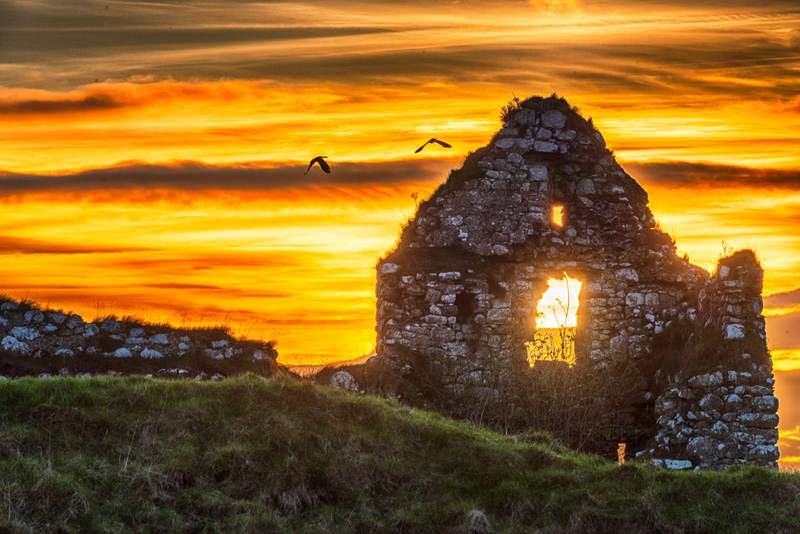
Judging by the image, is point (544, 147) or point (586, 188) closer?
point (586, 188)

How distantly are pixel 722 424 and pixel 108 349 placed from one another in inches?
408

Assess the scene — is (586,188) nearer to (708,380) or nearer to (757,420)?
(708,380)

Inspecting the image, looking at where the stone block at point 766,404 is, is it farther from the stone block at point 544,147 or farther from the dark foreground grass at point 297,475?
the stone block at point 544,147

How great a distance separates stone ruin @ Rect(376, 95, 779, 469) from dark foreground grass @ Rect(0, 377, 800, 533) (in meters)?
4.39

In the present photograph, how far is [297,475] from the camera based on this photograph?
445 inches

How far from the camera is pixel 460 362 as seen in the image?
17219 millimetres

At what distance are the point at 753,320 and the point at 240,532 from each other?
385 inches

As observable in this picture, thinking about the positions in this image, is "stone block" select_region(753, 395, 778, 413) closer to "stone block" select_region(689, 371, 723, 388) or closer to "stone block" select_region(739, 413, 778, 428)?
"stone block" select_region(739, 413, 778, 428)

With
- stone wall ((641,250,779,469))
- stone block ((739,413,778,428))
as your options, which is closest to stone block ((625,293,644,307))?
stone wall ((641,250,779,469))

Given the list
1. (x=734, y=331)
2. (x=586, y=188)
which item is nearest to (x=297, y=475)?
(x=734, y=331)

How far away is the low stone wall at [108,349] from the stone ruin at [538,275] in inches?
123

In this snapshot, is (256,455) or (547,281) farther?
(547,281)

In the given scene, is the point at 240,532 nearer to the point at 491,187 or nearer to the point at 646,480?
the point at 646,480

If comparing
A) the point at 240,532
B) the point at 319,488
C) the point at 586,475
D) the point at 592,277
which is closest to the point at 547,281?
the point at 592,277
